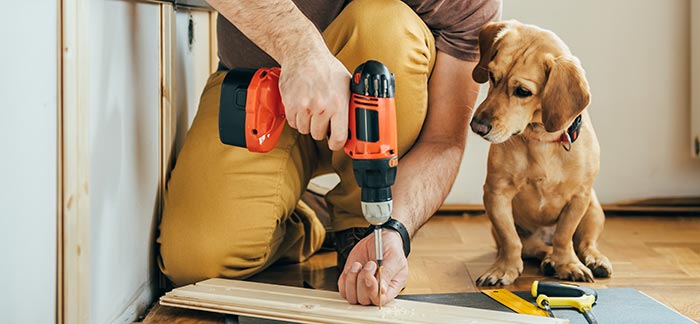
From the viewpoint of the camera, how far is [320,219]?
7.50 feet

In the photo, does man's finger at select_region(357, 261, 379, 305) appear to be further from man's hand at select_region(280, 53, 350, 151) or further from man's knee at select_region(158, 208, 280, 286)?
man's knee at select_region(158, 208, 280, 286)

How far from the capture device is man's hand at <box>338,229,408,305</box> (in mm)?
1426

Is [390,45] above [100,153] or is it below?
above

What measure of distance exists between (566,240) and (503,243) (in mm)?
157

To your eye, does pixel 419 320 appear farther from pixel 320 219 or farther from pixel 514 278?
pixel 320 219

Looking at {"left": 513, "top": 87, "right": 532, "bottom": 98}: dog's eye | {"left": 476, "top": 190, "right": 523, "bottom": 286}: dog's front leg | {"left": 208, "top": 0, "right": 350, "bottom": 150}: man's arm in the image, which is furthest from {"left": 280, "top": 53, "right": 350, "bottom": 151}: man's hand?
{"left": 476, "top": 190, "right": 523, "bottom": 286}: dog's front leg

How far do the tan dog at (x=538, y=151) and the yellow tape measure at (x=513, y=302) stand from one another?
0.11m

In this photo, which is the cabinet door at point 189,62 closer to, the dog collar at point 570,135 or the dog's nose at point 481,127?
the dog's nose at point 481,127

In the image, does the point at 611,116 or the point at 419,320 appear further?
the point at 611,116

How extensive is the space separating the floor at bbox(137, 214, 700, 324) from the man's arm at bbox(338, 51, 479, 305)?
8.4 inches

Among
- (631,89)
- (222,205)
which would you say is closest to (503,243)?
(222,205)

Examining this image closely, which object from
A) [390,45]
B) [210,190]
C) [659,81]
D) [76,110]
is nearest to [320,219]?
[210,190]

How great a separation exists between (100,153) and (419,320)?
617mm

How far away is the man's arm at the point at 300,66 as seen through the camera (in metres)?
1.32
